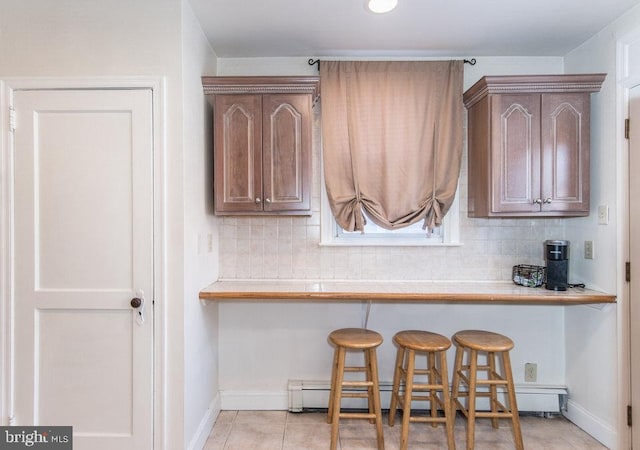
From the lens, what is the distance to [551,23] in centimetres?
212

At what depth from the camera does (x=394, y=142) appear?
2.41 metres

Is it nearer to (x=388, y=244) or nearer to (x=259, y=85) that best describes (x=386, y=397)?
(x=388, y=244)

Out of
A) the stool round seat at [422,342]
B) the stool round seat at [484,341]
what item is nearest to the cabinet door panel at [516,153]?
the stool round seat at [484,341]

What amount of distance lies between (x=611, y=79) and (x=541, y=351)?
1890mm

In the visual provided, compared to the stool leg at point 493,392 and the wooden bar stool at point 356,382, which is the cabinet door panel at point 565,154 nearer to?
the stool leg at point 493,392

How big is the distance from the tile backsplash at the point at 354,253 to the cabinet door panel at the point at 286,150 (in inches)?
13.4

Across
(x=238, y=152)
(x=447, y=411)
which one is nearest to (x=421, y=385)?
(x=447, y=411)

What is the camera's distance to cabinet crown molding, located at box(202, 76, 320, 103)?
2164 millimetres

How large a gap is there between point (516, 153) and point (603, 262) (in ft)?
2.88

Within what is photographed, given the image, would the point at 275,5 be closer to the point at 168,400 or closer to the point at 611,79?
the point at 611,79

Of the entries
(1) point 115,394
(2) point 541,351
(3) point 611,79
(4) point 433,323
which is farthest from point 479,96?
(1) point 115,394

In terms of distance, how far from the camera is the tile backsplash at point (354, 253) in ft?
8.26

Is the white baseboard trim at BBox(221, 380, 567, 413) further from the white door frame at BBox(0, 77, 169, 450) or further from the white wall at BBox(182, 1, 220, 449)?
the white door frame at BBox(0, 77, 169, 450)

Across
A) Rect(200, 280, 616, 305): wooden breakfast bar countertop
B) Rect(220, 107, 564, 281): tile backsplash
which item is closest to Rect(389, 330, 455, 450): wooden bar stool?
Rect(200, 280, 616, 305): wooden breakfast bar countertop
